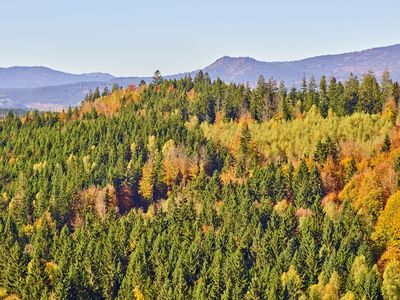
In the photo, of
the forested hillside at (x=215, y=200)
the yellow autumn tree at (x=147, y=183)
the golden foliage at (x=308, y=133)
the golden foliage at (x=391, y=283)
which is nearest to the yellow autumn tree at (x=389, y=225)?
the forested hillside at (x=215, y=200)

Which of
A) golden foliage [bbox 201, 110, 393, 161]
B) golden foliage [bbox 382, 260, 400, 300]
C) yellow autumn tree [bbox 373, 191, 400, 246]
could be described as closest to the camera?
golden foliage [bbox 382, 260, 400, 300]

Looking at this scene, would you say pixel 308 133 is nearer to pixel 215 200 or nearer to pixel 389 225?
pixel 215 200

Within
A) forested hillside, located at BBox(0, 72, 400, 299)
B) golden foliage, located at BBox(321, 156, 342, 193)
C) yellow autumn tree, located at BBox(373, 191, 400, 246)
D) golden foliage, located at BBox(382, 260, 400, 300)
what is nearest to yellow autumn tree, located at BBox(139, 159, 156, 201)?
forested hillside, located at BBox(0, 72, 400, 299)

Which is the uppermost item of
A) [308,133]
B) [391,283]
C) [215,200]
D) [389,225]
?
[308,133]

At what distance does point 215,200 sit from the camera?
130000mm

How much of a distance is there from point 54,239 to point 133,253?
18329 millimetres

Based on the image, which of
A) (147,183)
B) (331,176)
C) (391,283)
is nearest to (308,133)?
(331,176)

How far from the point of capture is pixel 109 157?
163875 mm

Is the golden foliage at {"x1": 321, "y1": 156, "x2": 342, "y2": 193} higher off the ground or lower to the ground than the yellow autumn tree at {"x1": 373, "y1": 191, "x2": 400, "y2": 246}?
higher

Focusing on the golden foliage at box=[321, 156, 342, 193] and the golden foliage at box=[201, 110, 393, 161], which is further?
the golden foliage at box=[201, 110, 393, 161]

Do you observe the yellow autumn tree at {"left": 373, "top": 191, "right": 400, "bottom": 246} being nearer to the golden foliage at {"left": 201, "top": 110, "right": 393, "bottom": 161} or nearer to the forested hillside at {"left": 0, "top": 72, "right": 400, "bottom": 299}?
the forested hillside at {"left": 0, "top": 72, "right": 400, "bottom": 299}

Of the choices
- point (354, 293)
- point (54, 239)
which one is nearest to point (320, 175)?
point (354, 293)

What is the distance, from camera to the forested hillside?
299 feet

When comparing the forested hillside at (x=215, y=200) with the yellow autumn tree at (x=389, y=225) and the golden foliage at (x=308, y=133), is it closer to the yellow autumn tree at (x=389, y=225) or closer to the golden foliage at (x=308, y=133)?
the yellow autumn tree at (x=389, y=225)
